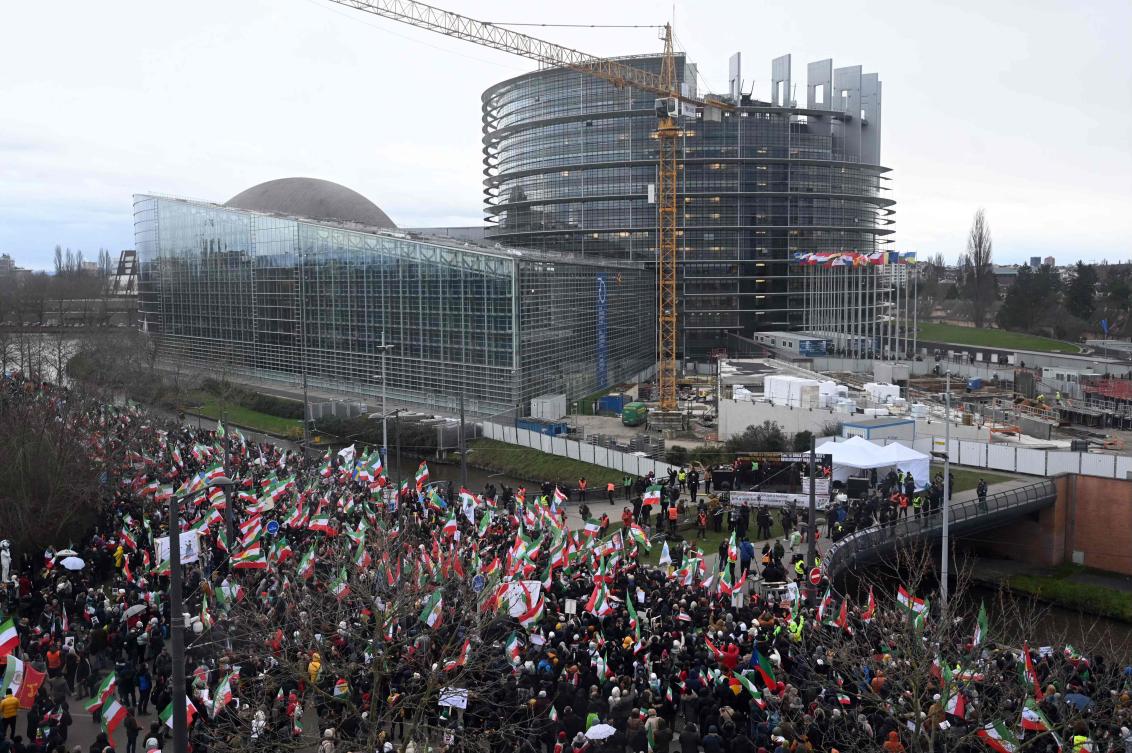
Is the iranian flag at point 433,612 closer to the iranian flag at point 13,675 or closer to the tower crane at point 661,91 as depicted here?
the iranian flag at point 13,675

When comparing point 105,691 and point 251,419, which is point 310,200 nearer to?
point 251,419

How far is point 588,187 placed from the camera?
104m

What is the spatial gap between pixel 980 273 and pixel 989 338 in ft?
77.3

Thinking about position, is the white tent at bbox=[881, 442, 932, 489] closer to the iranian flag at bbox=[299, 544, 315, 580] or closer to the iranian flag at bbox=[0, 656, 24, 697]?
the iranian flag at bbox=[299, 544, 315, 580]

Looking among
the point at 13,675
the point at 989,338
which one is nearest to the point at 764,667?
the point at 13,675

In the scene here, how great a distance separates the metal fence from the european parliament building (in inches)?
235

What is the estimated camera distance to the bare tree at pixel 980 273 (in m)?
125

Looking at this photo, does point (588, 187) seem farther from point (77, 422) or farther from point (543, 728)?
point (543, 728)

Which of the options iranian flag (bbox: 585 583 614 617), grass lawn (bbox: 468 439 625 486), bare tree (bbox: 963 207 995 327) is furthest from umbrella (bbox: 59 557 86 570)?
bare tree (bbox: 963 207 995 327)

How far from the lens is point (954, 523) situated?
32.0 metres

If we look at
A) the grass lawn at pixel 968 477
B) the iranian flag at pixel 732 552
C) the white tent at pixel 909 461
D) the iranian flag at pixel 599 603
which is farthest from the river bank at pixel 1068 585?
the iranian flag at pixel 599 603

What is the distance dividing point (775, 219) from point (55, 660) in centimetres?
9320

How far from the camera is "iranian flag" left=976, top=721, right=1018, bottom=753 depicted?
12.8 metres

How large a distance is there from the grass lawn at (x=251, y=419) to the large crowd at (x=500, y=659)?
33.2 m
